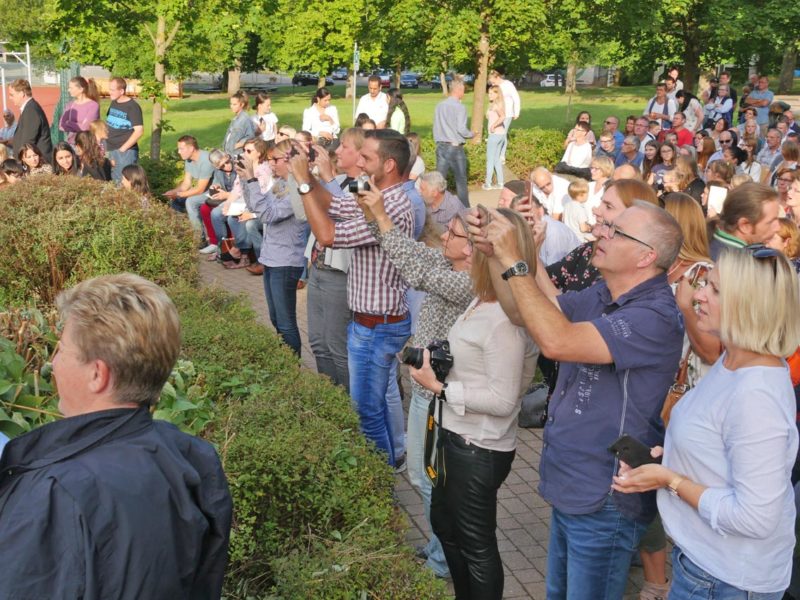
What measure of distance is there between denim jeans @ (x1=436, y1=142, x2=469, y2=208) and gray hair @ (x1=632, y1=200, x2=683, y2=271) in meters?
12.1

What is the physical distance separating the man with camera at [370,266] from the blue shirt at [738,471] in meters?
2.59

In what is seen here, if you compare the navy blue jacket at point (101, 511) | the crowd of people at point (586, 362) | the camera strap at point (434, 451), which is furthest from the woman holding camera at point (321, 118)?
the navy blue jacket at point (101, 511)

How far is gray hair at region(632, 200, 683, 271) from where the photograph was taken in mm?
3422

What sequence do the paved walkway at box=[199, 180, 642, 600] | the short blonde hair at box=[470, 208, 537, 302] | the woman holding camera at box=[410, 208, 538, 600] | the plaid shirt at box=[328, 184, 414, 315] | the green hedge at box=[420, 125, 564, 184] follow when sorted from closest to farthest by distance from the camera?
the short blonde hair at box=[470, 208, 537, 302], the woman holding camera at box=[410, 208, 538, 600], the paved walkway at box=[199, 180, 642, 600], the plaid shirt at box=[328, 184, 414, 315], the green hedge at box=[420, 125, 564, 184]

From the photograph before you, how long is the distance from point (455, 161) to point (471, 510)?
478 inches

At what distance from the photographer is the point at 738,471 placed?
2.89 m

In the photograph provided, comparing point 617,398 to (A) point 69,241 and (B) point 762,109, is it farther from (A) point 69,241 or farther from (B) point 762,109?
(B) point 762,109

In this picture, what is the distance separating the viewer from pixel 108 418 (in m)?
2.21

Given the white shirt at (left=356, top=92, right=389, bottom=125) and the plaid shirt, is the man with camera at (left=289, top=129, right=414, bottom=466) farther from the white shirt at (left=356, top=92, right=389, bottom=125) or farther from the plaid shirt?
the white shirt at (left=356, top=92, right=389, bottom=125)

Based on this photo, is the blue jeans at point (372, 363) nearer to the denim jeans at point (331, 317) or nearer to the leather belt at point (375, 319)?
the leather belt at point (375, 319)

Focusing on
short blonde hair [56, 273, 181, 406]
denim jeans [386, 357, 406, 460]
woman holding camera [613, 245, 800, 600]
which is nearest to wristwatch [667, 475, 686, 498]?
woman holding camera [613, 245, 800, 600]

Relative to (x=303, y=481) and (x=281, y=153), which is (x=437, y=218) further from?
(x=303, y=481)

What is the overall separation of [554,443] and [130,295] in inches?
71.3

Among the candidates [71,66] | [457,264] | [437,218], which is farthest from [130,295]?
[71,66]
